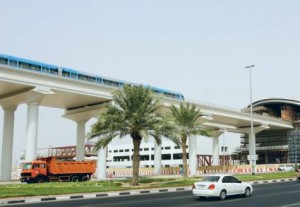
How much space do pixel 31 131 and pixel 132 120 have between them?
13.9m

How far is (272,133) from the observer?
344 feet

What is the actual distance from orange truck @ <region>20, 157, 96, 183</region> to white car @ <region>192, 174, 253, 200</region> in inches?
868

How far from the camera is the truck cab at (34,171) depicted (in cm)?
3847

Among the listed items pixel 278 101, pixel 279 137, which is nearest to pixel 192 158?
pixel 278 101

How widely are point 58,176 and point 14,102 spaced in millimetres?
11700

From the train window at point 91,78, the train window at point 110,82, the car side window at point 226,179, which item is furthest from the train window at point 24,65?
Answer: the car side window at point 226,179

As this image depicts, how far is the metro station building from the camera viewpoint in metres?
96.4

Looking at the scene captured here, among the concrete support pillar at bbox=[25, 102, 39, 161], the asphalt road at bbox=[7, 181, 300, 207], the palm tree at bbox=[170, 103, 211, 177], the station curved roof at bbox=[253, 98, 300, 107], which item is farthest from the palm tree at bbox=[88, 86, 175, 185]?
the station curved roof at bbox=[253, 98, 300, 107]

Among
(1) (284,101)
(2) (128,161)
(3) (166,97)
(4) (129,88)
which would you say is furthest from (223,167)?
(2) (128,161)

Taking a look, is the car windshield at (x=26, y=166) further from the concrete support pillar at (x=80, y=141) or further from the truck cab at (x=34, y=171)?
the concrete support pillar at (x=80, y=141)

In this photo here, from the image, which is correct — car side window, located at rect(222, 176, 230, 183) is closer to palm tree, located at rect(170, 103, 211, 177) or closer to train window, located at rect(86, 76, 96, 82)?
palm tree, located at rect(170, 103, 211, 177)

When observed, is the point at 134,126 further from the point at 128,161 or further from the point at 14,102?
the point at 128,161

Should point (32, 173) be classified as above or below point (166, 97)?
below

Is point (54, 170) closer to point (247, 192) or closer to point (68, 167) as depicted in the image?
point (68, 167)
